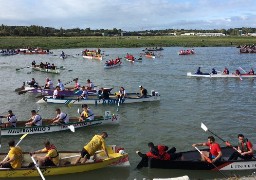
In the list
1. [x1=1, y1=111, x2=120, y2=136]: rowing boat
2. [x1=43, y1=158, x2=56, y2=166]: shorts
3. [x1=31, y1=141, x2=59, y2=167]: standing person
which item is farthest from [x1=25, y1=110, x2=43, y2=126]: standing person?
[x1=43, y1=158, x2=56, y2=166]: shorts

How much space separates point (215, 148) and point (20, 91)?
850 inches

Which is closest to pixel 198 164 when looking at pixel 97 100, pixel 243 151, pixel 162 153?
pixel 162 153

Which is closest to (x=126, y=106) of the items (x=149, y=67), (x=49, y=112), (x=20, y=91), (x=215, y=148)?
(x=49, y=112)

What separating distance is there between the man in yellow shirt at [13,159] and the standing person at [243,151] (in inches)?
353

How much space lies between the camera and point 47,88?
32250mm

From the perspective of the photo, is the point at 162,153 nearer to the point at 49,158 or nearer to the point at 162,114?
the point at 49,158

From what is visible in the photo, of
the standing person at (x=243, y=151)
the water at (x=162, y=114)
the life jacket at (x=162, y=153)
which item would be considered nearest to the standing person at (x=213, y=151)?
the water at (x=162, y=114)

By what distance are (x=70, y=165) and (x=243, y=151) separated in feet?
24.4

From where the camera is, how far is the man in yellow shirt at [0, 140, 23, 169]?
14258 mm

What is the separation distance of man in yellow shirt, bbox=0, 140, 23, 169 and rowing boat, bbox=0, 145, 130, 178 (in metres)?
0.20

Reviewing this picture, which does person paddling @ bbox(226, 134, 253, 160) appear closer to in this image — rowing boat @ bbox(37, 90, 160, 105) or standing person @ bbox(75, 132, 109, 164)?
standing person @ bbox(75, 132, 109, 164)

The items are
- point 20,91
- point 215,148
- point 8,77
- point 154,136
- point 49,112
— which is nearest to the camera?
point 215,148

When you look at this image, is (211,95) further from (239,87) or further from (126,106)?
(126,106)

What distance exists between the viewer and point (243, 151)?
15.6 metres
